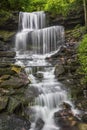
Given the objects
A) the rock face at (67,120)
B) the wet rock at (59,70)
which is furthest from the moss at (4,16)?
the rock face at (67,120)

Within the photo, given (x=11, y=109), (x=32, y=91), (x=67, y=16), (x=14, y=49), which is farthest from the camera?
(x=67, y=16)

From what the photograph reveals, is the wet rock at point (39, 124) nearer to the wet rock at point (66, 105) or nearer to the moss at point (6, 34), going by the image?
the wet rock at point (66, 105)

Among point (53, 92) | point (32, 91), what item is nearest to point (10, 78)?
point (32, 91)

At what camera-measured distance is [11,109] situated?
959 centimetres

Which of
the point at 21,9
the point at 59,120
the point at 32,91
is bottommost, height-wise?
the point at 59,120

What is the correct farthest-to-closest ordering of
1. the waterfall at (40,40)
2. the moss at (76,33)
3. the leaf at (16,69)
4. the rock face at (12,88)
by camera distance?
the waterfall at (40,40) < the moss at (76,33) < the leaf at (16,69) < the rock face at (12,88)

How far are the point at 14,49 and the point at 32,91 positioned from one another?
26.9 feet

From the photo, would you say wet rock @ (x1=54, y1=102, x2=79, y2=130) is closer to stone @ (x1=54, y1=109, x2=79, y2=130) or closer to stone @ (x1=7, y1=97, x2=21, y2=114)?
stone @ (x1=54, y1=109, x2=79, y2=130)

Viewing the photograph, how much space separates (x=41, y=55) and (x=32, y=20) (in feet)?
13.4

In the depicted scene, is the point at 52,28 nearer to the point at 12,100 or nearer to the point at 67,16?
the point at 67,16

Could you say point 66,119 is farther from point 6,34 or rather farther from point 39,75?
point 6,34

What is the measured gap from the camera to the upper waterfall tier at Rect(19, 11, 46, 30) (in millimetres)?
20609

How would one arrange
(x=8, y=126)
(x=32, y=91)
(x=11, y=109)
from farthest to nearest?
(x=32, y=91) → (x=11, y=109) → (x=8, y=126)

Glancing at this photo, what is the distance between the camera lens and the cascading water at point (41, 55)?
1043 centimetres
